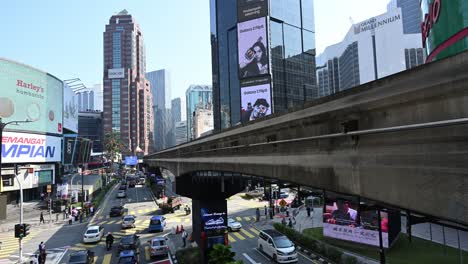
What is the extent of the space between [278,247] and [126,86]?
157 meters

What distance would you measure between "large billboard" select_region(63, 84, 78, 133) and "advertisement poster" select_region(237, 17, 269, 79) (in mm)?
42510

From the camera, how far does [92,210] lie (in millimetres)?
46031

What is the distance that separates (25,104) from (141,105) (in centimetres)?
12237

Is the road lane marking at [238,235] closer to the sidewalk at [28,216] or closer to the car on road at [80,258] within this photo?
the car on road at [80,258]

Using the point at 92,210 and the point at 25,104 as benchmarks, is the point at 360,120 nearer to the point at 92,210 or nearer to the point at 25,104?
the point at 92,210

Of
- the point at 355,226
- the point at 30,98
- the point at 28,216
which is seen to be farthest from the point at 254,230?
the point at 30,98

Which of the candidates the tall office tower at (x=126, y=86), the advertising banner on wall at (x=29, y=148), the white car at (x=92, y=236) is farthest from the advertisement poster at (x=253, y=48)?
the tall office tower at (x=126, y=86)

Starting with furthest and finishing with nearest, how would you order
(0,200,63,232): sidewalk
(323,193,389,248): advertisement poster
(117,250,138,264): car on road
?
(0,200,63,232): sidewalk < (323,193,389,248): advertisement poster < (117,250,138,264): car on road

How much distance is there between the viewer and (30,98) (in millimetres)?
55406

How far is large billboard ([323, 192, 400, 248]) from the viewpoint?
73.7ft

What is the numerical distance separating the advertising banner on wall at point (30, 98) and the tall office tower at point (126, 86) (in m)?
94.0

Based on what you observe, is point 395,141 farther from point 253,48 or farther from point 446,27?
point 253,48

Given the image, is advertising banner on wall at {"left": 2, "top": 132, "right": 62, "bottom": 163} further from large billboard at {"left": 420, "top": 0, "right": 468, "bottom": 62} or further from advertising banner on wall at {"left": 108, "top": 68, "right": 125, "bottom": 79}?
advertising banner on wall at {"left": 108, "top": 68, "right": 125, "bottom": 79}

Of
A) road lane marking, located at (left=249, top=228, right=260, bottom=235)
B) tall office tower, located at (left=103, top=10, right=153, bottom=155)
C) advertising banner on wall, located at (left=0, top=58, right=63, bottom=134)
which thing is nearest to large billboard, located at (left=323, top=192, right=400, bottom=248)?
road lane marking, located at (left=249, top=228, right=260, bottom=235)
